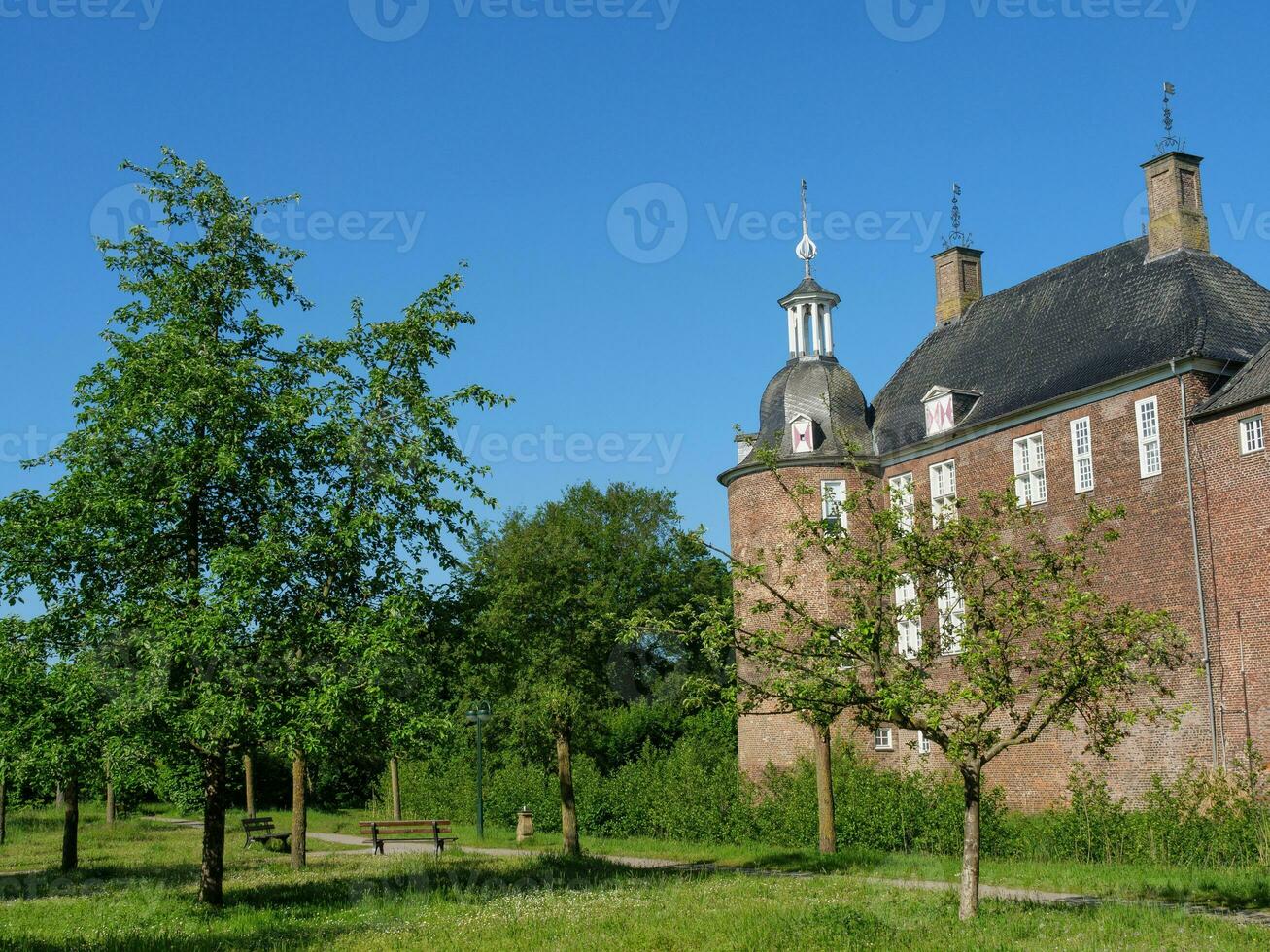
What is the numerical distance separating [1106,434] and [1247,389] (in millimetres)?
3571

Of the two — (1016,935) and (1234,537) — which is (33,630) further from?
(1234,537)

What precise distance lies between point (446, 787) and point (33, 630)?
2890 cm

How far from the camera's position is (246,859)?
27469 millimetres

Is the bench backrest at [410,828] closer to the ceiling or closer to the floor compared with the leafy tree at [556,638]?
closer to the floor

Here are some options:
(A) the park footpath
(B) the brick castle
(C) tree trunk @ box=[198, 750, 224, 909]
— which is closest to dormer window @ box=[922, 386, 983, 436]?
(B) the brick castle

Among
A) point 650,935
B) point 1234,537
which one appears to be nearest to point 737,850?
point 1234,537

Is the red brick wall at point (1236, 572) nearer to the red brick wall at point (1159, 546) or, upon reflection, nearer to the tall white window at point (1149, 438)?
the red brick wall at point (1159, 546)

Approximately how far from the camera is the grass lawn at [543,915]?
13.4m

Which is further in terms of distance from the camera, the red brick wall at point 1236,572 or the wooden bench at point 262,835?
the wooden bench at point 262,835

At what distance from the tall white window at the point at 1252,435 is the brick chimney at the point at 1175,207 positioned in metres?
6.47

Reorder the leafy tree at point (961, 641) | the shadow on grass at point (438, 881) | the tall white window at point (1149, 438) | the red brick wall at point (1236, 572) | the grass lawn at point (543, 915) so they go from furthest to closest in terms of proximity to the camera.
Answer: the tall white window at point (1149, 438), the red brick wall at point (1236, 572), the shadow on grass at point (438, 881), the leafy tree at point (961, 641), the grass lawn at point (543, 915)

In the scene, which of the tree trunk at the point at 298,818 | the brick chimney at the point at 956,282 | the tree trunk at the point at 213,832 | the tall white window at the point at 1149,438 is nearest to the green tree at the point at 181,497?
the tree trunk at the point at 213,832

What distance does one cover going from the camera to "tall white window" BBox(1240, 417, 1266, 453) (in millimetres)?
24719

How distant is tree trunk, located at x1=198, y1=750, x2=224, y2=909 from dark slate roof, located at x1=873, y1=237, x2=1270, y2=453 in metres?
20.3
